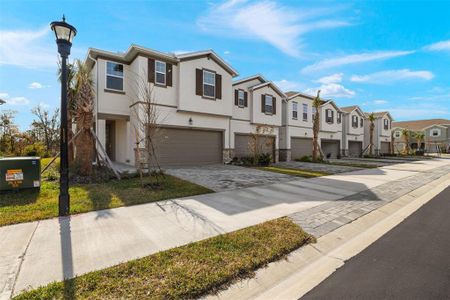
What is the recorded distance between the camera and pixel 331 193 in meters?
8.48

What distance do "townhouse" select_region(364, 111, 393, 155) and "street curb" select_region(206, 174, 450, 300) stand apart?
1302 inches

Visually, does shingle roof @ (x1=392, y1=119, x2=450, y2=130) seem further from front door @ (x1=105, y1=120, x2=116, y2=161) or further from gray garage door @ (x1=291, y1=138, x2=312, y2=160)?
front door @ (x1=105, y1=120, x2=116, y2=161)

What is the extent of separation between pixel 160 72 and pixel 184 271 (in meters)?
12.9

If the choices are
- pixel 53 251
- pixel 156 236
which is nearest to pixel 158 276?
pixel 156 236

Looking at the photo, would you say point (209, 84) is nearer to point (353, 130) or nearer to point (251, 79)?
point (251, 79)

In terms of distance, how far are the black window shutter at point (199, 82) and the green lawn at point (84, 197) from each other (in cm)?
743

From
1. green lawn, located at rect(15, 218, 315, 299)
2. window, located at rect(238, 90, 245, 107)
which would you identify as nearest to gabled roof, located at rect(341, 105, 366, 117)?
window, located at rect(238, 90, 245, 107)

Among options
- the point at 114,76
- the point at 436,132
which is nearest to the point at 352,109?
the point at 114,76

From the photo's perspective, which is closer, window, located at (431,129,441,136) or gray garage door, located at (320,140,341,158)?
gray garage door, located at (320,140,341,158)

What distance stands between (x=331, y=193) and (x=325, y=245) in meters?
4.48

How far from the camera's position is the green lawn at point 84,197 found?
569 centimetres

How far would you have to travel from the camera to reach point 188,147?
15.5m

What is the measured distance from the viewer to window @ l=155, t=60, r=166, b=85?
14.0 m

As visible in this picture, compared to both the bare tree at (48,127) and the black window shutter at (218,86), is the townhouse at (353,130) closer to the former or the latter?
A: the black window shutter at (218,86)
